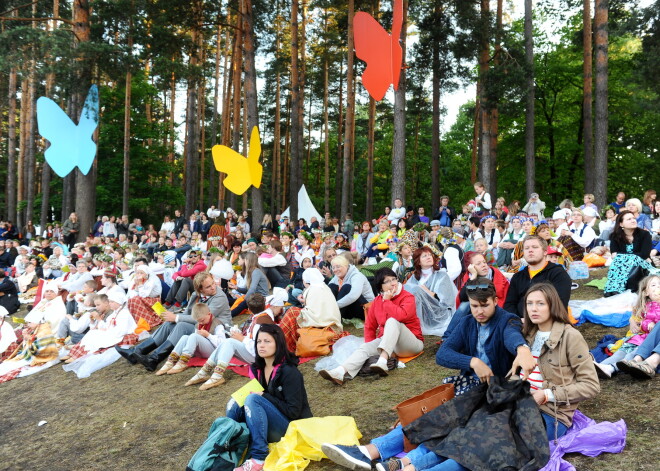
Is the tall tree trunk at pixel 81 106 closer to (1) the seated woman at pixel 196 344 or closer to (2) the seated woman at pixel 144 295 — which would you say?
(2) the seated woman at pixel 144 295

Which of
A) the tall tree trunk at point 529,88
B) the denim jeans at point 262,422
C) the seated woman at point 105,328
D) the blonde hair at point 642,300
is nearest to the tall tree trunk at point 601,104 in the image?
the tall tree trunk at point 529,88

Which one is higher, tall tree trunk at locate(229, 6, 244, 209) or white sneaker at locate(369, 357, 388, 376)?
tall tree trunk at locate(229, 6, 244, 209)

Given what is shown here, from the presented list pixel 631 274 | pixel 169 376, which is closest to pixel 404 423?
pixel 169 376

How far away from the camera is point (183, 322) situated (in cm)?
670

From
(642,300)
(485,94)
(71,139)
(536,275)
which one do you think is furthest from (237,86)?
(642,300)

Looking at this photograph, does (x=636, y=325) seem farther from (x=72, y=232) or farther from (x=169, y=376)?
(x=72, y=232)

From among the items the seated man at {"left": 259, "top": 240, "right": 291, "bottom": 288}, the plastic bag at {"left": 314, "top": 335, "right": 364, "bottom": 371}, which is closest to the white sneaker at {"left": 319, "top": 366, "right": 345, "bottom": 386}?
the plastic bag at {"left": 314, "top": 335, "right": 364, "bottom": 371}

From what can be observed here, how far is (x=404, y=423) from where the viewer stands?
11.2ft

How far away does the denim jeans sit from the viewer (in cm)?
382

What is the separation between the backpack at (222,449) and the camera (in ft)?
12.0

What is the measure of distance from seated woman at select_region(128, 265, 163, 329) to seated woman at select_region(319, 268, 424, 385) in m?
4.21

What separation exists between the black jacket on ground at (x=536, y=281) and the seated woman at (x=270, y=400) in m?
1.96

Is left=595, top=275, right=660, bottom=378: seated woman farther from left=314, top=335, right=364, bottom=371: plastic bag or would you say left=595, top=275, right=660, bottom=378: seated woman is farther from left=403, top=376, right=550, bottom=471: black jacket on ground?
left=314, top=335, right=364, bottom=371: plastic bag

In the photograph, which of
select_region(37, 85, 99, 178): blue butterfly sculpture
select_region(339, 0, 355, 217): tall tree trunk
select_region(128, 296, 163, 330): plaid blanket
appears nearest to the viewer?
select_region(128, 296, 163, 330): plaid blanket
